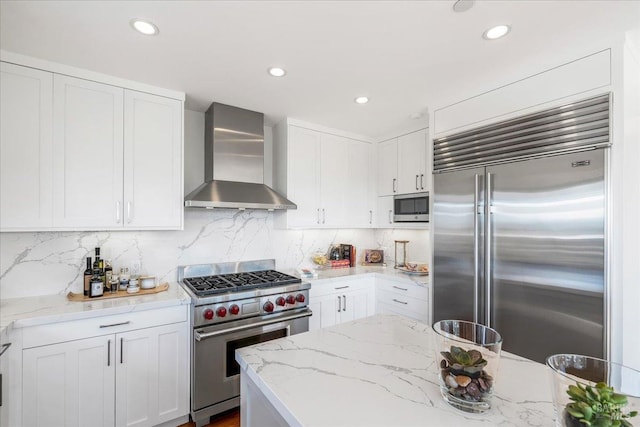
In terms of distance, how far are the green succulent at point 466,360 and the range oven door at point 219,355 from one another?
1766 mm

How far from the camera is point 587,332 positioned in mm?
1753

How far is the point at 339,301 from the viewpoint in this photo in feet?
10.2

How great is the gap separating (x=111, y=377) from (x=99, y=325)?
0.35m

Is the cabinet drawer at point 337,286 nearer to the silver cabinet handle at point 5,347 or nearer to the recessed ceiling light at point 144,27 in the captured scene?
the silver cabinet handle at point 5,347

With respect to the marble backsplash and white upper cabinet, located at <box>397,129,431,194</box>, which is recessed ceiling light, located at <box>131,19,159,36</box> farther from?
white upper cabinet, located at <box>397,129,431,194</box>

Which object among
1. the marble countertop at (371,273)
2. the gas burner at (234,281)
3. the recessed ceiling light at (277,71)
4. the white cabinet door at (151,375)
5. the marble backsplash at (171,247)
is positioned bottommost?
the white cabinet door at (151,375)

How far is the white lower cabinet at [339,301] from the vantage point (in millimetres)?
2964

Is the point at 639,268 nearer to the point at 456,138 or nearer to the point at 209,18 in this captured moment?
the point at 456,138

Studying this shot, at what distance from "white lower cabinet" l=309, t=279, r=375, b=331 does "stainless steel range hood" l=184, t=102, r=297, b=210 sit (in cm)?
89

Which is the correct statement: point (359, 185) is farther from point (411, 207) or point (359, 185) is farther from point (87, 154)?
point (87, 154)

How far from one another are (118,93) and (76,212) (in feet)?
2.90

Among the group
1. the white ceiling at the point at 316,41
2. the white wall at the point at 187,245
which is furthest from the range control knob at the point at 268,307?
the white ceiling at the point at 316,41

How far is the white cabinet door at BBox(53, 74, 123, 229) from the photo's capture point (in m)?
2.01

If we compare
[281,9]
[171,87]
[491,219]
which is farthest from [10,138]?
[491,219]
